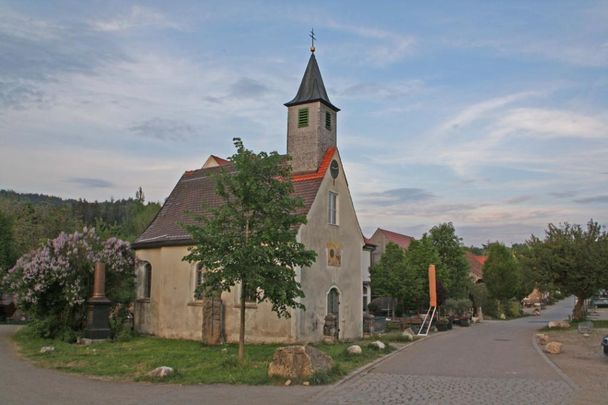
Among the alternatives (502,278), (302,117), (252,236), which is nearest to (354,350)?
(252,236)

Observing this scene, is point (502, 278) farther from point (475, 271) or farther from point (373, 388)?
point (373, 388)

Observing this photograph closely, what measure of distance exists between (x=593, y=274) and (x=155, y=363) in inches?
948

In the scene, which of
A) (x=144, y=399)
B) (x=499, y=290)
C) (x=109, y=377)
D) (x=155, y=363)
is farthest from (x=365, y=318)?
(x=499, y=290)

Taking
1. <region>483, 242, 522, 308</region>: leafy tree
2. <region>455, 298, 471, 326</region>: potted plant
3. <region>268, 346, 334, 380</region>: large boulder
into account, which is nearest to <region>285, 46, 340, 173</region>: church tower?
<region>268, 346, 334, 380</region>: large boulder

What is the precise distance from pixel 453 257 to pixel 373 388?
32399 mm

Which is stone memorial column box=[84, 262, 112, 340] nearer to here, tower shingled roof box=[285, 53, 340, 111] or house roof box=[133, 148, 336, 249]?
house roof box=[133, 148, 336, 249]

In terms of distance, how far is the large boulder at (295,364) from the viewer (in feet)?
41.4

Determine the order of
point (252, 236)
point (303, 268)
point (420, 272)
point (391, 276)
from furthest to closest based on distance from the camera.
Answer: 1. point (420, 272)
2. point (391, 276)
3. point (303, 268)
4. point (252, 236)

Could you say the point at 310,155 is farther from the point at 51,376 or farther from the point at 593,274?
the point at 593,274

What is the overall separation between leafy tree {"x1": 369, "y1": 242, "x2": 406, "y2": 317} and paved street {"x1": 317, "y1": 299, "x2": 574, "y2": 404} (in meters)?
15.0

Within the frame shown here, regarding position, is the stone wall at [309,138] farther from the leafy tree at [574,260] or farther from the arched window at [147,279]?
the leafy tree at [574,260]

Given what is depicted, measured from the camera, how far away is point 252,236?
15.5m

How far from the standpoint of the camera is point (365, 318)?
1085 inches

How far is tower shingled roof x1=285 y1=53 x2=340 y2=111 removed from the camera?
2530cm
